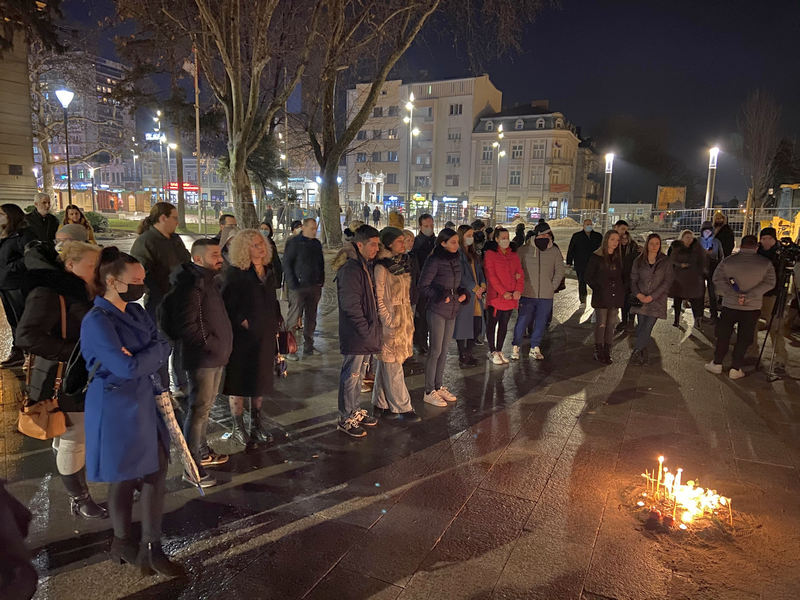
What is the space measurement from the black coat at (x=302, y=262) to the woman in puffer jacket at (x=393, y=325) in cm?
247

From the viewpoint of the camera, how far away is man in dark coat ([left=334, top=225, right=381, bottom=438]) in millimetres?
4957

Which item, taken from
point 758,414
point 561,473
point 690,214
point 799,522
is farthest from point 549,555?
point 690,214

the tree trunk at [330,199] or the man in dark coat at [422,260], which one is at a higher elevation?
the tree trunk at [330,199]

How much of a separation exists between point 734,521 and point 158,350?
13.0ft

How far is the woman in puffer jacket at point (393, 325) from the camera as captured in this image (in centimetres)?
519

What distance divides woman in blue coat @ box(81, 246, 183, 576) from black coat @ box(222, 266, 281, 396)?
136 centimetres

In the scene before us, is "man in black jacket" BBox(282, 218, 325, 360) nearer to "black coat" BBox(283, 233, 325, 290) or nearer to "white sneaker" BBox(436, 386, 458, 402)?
"black coat" BBox(283, 233, 325, 290)

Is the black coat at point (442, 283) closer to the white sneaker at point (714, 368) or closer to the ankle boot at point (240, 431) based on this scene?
the ankle boot at point (240, 431)

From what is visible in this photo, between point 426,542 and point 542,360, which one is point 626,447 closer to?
point 426,542

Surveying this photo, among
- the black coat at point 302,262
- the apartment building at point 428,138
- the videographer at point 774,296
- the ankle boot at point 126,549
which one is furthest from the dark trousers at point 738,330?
the apartment building at point 428,138

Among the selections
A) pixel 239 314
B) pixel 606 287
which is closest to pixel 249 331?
pixel 239 314

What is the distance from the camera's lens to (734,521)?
3.83m

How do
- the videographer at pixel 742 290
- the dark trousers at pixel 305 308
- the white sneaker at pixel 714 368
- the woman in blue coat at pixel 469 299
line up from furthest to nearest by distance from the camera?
1. the dark trousers at pixel 305 308
2. the white sneaker at pixel 714 368
3. the woman in blue coat at pixel 469 299
4. the videographer at pixel 742 290

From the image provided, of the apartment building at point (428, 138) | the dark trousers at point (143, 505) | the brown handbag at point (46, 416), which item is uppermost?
the apartment building at point (428, 138)
